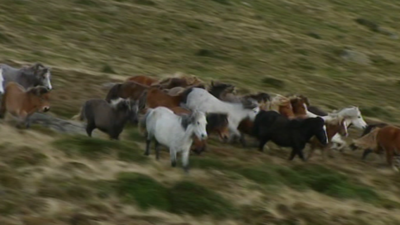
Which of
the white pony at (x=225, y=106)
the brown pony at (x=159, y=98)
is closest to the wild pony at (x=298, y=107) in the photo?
the white pony at (x=225, y=106)

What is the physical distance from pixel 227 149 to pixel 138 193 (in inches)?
167

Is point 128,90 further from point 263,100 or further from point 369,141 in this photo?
point 369,141

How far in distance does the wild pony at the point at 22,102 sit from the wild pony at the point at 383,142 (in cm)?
709

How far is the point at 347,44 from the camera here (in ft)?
127

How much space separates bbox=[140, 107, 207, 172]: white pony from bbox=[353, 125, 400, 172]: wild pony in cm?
541

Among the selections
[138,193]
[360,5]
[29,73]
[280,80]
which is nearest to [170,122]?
[138,193]

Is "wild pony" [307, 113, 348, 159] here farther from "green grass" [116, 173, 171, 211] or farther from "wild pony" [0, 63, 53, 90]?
"wild pony" [0, 63, 53, 90]

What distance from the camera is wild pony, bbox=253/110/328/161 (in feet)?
55.2

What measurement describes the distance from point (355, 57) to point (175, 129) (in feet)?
74.8

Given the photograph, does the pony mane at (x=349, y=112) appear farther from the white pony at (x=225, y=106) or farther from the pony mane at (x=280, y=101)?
the white pony at (x=225, y=106)

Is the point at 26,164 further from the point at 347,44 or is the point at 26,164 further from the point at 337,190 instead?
the point at 347,44

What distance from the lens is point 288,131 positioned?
1694 centimetres

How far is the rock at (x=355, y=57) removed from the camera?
35366 mm

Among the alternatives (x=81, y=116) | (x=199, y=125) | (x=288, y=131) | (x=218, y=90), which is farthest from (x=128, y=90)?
(x=199, y=125)
